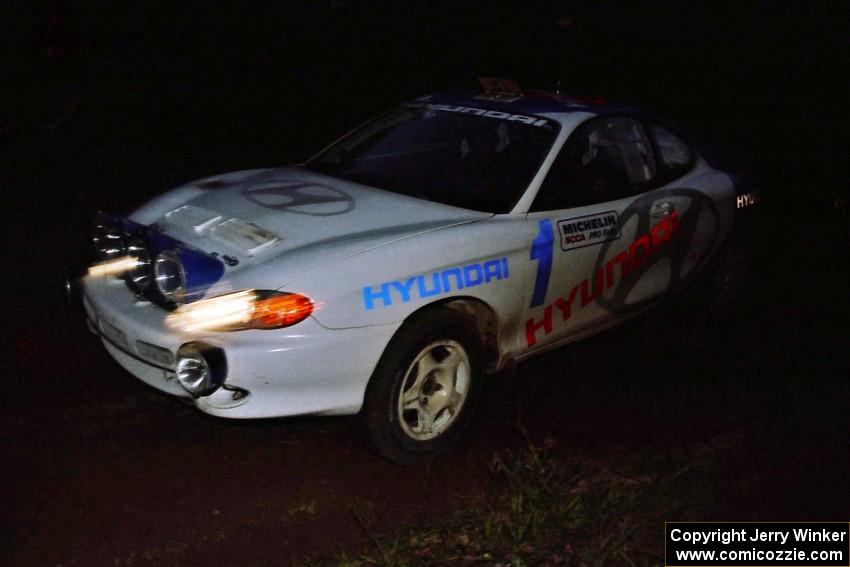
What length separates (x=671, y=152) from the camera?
17.5ft

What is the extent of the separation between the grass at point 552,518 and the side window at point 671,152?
5.95 feet

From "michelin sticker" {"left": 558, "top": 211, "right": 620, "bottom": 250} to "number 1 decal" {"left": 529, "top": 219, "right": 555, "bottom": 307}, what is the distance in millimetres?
81

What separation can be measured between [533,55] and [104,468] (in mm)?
16696

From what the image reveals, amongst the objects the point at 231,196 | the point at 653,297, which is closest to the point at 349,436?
the point at 231,196

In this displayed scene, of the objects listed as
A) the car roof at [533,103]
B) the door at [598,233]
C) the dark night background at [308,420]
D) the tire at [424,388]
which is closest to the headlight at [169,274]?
the dark night background at [308,420]

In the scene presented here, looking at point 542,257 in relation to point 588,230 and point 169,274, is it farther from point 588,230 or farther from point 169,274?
point 169,274

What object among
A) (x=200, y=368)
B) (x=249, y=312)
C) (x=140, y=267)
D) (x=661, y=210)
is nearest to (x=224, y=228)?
(x=140, y=267)

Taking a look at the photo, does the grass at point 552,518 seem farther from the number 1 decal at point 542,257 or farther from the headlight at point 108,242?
the headlight at point 108,242

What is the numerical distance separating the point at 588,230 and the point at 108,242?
222cm

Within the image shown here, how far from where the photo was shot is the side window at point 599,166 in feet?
14.9

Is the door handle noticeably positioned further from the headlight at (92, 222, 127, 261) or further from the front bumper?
the headlight at (92, 222, 127, 261)

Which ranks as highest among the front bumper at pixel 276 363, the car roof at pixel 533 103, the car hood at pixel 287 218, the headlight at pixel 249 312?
the car roof at pixel 533 103

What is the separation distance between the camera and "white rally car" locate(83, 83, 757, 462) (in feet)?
11.9

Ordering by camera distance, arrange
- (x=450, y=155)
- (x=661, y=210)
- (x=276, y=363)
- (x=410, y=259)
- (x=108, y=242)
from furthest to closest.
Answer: (x=661, y=210)
(x=450, y=155)
(x=108, y=242)
(x=410, y=259)
(x=276, y=363)
